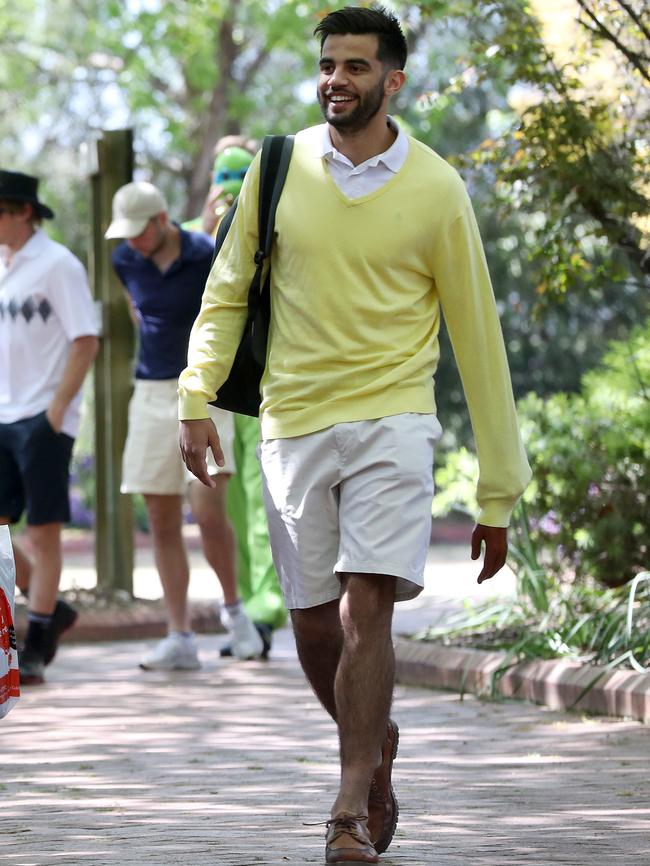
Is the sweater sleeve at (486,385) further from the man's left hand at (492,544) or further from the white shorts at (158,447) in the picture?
the white shorts at (158,447)

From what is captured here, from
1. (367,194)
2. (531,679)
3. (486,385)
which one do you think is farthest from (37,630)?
(367,194)

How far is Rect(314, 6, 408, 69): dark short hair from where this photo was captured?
4.53 metres

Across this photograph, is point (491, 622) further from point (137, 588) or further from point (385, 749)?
point (137, 588)

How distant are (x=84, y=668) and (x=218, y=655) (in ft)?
2.45

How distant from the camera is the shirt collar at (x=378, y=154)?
4.53 m

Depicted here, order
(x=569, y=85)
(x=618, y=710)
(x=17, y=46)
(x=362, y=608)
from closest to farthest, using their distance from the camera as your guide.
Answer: (x=362, y=608), (x=618, y=710), (x=569, y=85), (x=17, y=46)

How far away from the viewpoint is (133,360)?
1103 centimetres

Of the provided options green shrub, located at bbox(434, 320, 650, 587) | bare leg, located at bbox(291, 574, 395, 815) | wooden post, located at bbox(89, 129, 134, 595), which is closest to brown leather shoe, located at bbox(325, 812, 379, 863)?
bare leg, located at bbox(291, 574, 395, 815)

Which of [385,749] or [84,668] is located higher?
[385,749]

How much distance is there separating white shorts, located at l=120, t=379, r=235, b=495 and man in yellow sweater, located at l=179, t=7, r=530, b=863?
152 inches

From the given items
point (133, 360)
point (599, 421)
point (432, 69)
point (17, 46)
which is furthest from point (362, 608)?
point (17, 46)

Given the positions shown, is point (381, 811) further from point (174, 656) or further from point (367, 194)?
point (174, 656)

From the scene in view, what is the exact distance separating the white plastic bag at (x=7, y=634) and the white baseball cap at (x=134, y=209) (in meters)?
4.00

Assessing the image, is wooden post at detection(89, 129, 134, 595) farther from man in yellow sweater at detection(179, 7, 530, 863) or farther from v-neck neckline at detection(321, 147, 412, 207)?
v-neck neckline at detection(321, 147, 412, 207)
